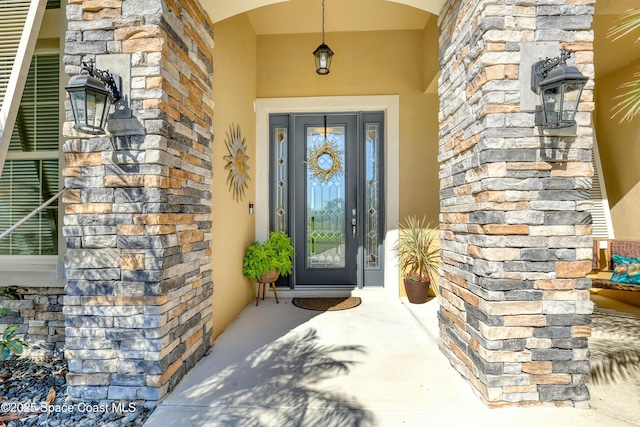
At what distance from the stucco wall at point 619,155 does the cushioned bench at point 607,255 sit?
44 cm

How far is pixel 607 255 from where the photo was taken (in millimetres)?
3859

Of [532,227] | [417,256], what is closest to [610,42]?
[417,256]

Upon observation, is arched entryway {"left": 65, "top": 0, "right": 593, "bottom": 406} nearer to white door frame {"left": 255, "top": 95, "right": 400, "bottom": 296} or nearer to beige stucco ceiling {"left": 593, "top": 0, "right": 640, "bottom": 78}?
beige stucco ceiling {"left": 593, "top": 0, "right": 640, "bottom": 78}

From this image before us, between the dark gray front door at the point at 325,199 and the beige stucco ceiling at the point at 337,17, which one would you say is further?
the dark gray front door at the point at 325,199

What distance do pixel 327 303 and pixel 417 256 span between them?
4.17 ft

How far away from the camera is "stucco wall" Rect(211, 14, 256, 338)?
2748mm

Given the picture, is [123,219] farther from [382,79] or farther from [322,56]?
[382,79]

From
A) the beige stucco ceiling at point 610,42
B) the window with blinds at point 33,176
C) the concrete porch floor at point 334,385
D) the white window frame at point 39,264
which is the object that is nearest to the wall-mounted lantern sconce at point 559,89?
the concrete porch floor at point 334,385

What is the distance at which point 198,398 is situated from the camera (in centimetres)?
182

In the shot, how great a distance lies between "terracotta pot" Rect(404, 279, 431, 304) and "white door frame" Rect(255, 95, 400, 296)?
281 millimetres

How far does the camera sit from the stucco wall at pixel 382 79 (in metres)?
4.05

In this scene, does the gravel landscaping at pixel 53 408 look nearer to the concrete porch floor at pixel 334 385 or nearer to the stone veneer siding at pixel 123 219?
the stone veneer siding at pixel 123 219

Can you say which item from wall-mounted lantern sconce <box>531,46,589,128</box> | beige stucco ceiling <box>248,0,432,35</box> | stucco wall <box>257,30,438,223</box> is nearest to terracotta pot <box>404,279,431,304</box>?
stucco wall <box>257,30,438,223</box>

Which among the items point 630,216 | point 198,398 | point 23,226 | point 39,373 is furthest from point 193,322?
point 630,216
